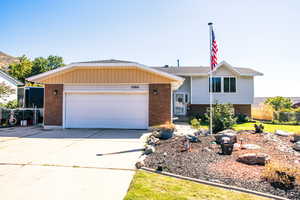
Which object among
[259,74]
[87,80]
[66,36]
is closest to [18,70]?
[66,36]

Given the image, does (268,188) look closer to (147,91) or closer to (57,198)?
(57,198)

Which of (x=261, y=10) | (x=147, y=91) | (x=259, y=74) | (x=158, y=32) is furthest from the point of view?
(x=259, y=74)

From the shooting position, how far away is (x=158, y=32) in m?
12.0

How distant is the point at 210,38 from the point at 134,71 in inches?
186

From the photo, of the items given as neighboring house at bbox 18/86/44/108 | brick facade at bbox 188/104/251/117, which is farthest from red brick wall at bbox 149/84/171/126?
neighboring house at bbox 18/86/44/108

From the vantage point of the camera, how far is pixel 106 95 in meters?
11.1

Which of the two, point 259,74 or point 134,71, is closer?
point 134,71

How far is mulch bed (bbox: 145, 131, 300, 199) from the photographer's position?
137 inches

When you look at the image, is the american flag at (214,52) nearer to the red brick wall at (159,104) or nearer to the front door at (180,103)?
the red brick wall at (159,104)

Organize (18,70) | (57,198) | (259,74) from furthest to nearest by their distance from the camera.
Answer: (18,70) < (259,74) < (57,198)

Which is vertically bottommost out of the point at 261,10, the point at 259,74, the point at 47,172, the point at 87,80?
the point at 47,172

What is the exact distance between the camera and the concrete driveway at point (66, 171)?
3.19 meters

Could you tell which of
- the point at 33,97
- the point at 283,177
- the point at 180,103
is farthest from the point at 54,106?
the point at 283,177

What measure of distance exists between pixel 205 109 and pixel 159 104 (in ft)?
26.8
